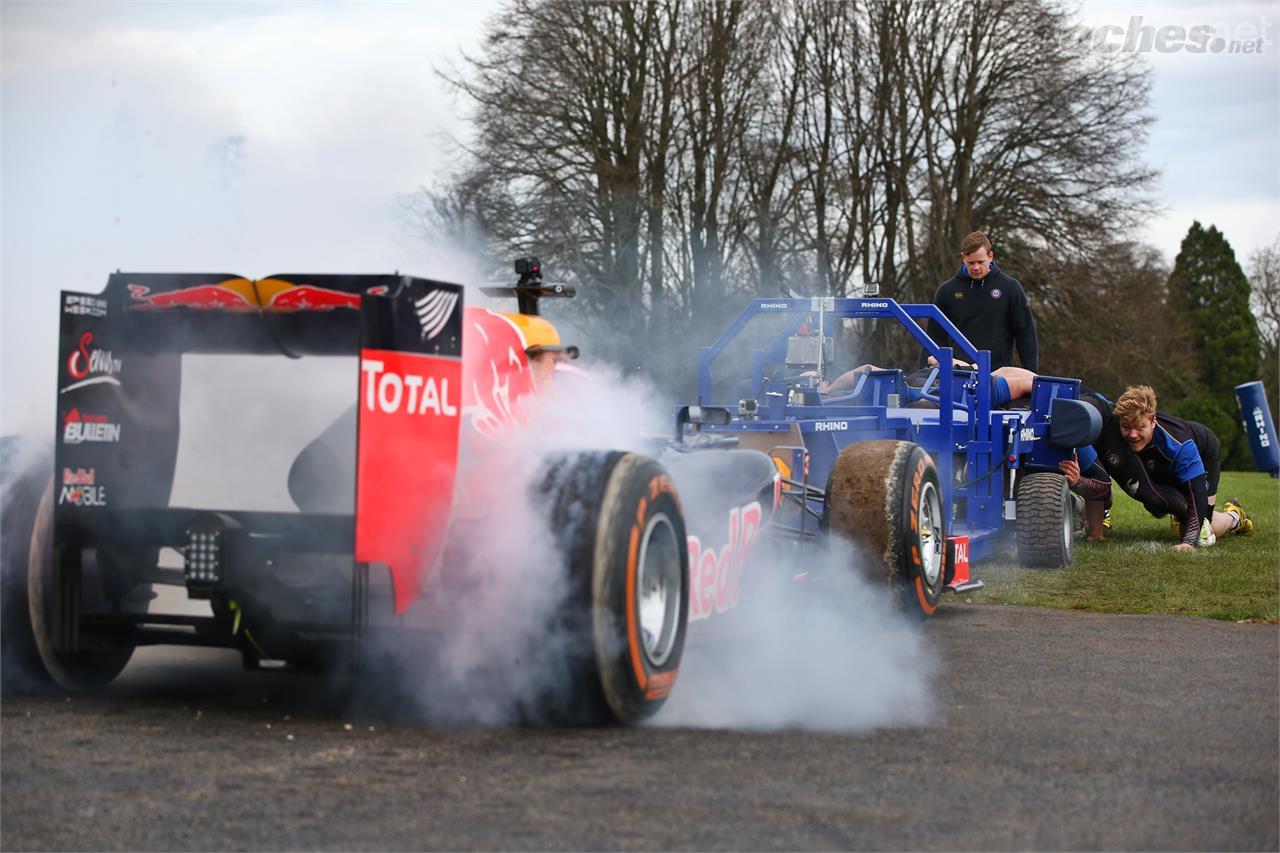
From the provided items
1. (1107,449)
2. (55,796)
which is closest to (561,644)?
(55,796)

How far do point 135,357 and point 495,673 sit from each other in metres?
1.70

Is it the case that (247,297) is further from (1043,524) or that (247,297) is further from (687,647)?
(1043,524)

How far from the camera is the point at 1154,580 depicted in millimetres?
9695

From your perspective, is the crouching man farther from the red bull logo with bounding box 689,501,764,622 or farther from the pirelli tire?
the red bull logo with bounding box 689,501,764,622

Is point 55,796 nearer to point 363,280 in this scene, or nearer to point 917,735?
point 363,280

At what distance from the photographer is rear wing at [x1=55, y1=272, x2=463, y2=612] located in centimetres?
474

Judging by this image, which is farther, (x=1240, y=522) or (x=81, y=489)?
(x=1240, y=522)

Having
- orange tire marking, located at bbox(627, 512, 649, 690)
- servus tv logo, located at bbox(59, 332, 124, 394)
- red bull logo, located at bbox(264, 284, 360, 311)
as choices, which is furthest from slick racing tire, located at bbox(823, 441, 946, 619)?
servus tv logo, located at bbox(59, 332, 124, 394)

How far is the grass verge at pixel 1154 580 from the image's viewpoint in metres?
8.58

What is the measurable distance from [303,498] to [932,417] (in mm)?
5421

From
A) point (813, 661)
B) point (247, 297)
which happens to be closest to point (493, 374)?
point (247, 297)

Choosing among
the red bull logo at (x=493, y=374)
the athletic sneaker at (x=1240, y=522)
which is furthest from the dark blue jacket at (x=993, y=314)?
the red bull logo at (x=493, y=374)

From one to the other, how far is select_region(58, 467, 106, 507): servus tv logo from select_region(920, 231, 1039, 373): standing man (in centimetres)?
741

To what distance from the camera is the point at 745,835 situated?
382cm
